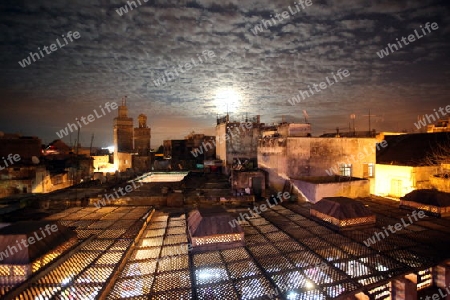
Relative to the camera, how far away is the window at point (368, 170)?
19.6 metres

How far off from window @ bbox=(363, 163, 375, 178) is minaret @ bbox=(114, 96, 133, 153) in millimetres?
35684

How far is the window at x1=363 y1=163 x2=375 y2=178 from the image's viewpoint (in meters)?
19.6

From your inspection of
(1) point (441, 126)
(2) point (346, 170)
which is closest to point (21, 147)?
(2) point (346, 170)

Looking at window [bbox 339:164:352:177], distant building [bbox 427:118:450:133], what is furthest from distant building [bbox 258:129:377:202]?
distant building [bbox 427:118:450:133]

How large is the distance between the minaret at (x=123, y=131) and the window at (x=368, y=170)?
117 feet

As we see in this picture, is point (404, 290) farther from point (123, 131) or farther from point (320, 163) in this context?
point (123, 131)

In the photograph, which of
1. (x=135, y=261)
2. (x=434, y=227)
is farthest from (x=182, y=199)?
(x=434, y=227)

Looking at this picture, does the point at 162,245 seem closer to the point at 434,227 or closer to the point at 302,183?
the point at 302,183

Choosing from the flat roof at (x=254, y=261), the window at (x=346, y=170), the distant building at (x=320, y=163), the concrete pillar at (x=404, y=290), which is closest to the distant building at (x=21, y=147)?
the flat roof at (x=254, y=261)

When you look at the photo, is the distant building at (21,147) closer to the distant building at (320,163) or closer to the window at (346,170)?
the distant building at (320,163)

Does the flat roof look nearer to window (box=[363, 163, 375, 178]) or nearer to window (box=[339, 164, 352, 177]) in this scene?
window (box=[339, 164, 352, 177])

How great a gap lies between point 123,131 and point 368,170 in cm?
3775

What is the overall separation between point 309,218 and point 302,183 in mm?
3746

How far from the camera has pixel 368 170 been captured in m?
19.6
